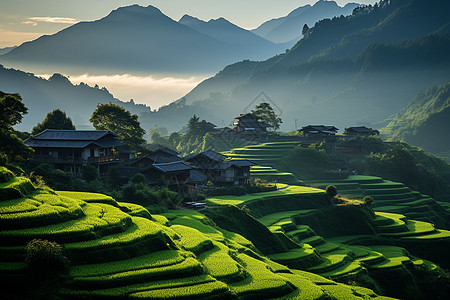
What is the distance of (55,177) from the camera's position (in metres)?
41.4

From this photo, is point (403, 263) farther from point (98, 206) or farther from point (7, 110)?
point (7, 110)


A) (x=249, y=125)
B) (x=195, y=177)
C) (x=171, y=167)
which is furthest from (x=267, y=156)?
(x=171, y=167)

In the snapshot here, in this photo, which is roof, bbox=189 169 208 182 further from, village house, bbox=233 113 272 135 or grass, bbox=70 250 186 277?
village house, bbox=233 113 272 135

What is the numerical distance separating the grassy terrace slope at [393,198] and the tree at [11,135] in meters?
45.4

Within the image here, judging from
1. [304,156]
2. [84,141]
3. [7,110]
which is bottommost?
[304,156]

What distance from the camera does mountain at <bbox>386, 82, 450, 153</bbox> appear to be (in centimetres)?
14538

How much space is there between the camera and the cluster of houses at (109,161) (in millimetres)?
51062

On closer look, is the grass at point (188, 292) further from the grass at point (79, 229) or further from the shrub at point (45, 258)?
the grass at point (79, 229)

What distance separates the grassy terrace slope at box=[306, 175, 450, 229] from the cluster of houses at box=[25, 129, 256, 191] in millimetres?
19666

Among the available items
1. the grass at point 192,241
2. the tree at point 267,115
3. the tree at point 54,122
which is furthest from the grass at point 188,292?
the tree at point 267,115

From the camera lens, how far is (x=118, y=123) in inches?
2653

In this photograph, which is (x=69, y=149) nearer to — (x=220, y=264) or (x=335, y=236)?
(x=335, y=236)

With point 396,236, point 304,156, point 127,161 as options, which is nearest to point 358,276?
point 396,236

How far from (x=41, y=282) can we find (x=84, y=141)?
35263mm
